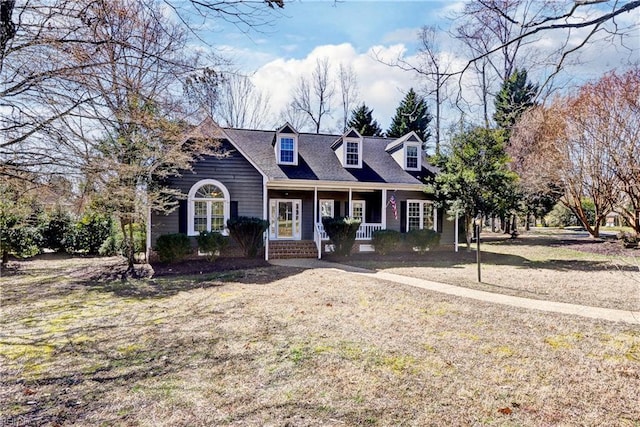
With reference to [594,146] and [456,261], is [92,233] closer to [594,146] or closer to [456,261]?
[456,261]

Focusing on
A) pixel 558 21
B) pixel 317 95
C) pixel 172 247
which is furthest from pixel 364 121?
pixel 558 21

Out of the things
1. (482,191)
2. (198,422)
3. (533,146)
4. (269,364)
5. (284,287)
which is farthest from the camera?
(533,146)

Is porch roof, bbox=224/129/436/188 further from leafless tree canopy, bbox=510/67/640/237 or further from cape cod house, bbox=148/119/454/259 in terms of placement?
leafless tree canopy, bbox=510/67/640/237

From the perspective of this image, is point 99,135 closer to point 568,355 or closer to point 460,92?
point 460,92

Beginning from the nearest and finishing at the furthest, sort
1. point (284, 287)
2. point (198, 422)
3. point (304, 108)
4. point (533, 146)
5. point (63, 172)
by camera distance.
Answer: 1. point (198, 422)
2. point (63, 172)
3. point (284, 287)
4. point (533, 146)
5. point (304, 108)

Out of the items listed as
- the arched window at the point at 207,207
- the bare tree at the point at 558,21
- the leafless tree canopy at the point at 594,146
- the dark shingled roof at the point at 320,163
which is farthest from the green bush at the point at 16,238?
the leafless tree canopy at the point at 594,146

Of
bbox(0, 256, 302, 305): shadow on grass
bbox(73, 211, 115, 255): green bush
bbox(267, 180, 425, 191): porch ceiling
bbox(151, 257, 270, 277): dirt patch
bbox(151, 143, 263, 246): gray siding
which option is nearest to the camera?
bbox(0, 256, 302, 305): shadow on grass

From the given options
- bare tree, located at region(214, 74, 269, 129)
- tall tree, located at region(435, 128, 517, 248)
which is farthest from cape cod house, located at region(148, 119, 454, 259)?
bare tree, located at region(214, 74, 269, 129)

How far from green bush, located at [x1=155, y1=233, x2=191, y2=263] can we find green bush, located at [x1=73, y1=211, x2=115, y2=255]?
5.55m

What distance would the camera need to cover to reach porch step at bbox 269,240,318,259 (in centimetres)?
1502

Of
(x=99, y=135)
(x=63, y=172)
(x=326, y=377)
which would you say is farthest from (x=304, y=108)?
(x=326, y=377)

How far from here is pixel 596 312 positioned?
6.58m

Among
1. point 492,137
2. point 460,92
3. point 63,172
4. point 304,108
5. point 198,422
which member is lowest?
point 198,422

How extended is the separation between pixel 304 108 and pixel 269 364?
3361cm
